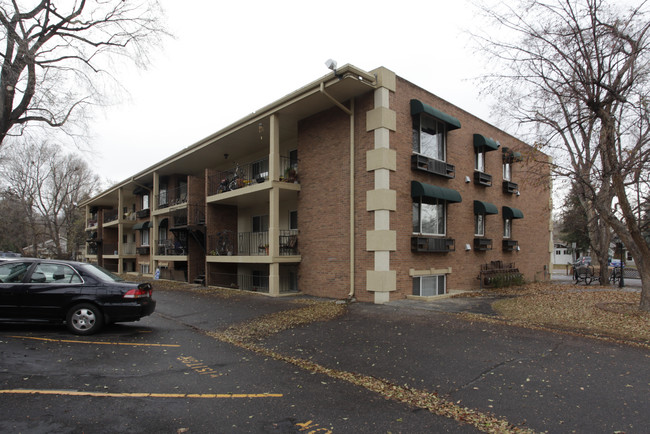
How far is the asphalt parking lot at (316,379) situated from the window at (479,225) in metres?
8.57

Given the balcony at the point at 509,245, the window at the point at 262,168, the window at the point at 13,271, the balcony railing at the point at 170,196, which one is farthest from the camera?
the balcony railing at the point at 170,196

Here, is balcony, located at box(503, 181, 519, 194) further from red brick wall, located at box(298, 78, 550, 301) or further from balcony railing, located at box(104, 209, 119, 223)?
balcony railing, located at box(104, 209, 119, 223)

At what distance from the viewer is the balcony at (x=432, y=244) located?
479 inches

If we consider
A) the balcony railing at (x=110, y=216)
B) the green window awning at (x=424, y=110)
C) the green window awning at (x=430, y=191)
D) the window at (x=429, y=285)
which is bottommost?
the window at (x=429, y=285)

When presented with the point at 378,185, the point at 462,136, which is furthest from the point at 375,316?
the point at 462,136

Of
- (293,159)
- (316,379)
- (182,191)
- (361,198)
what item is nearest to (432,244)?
(361,198)

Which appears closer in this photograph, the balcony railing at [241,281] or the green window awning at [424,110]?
the green window awning at [424,110]

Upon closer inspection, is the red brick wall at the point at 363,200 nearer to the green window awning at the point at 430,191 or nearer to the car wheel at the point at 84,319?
the green window awning at the point at 430,191

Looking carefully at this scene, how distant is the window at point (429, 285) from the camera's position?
12.6 meters

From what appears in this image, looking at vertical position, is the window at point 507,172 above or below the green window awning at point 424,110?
below

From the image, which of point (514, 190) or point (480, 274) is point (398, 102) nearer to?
point (480, 274)

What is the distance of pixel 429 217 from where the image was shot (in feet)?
43.4

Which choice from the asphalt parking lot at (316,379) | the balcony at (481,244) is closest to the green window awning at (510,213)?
the balcony at (481,244)

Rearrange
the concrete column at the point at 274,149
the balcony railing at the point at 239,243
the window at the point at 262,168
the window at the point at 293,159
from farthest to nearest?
the window at the point at 262,168
the balcony railing at the point at 239,243
the window at the point at 293,159
the concrete column at the point at 274,149
